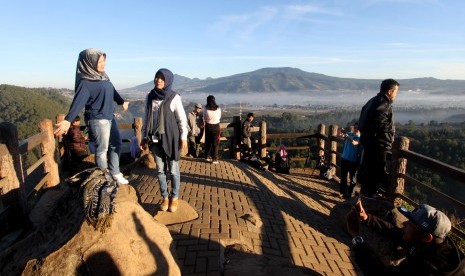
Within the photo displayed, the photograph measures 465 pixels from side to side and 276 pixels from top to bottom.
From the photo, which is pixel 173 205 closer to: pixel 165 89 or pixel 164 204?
pixel 164 204

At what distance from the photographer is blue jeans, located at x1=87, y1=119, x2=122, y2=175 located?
414 centimetres

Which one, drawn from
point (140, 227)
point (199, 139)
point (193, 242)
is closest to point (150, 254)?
point (140, 227)

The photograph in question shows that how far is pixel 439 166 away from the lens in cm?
438

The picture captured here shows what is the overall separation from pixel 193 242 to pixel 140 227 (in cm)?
101

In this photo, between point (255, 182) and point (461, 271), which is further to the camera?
point (255, 182)

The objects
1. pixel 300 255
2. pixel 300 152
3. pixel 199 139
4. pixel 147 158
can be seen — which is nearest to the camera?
pixel 300 255

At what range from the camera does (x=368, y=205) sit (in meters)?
5.22

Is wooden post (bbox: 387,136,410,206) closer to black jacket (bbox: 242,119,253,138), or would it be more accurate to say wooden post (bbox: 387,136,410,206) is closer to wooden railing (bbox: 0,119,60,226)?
black jacket (bbox: 242,119,253,138)

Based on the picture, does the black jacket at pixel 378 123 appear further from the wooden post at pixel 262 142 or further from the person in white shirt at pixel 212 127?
the wooden post at pixel 262 142

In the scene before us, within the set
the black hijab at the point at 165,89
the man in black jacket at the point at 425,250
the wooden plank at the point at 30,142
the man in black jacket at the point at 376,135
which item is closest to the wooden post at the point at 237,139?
the man in black jacket at the point at 376,135

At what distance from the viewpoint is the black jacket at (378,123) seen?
5.11 m

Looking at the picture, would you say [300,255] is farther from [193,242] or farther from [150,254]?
[150,254]

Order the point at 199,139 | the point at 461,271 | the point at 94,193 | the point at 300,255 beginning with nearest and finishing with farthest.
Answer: the point at 461,271 → the point at 94,193 → the point at 300,255 → the point at 199,139

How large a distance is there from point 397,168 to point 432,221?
3.52 metres
